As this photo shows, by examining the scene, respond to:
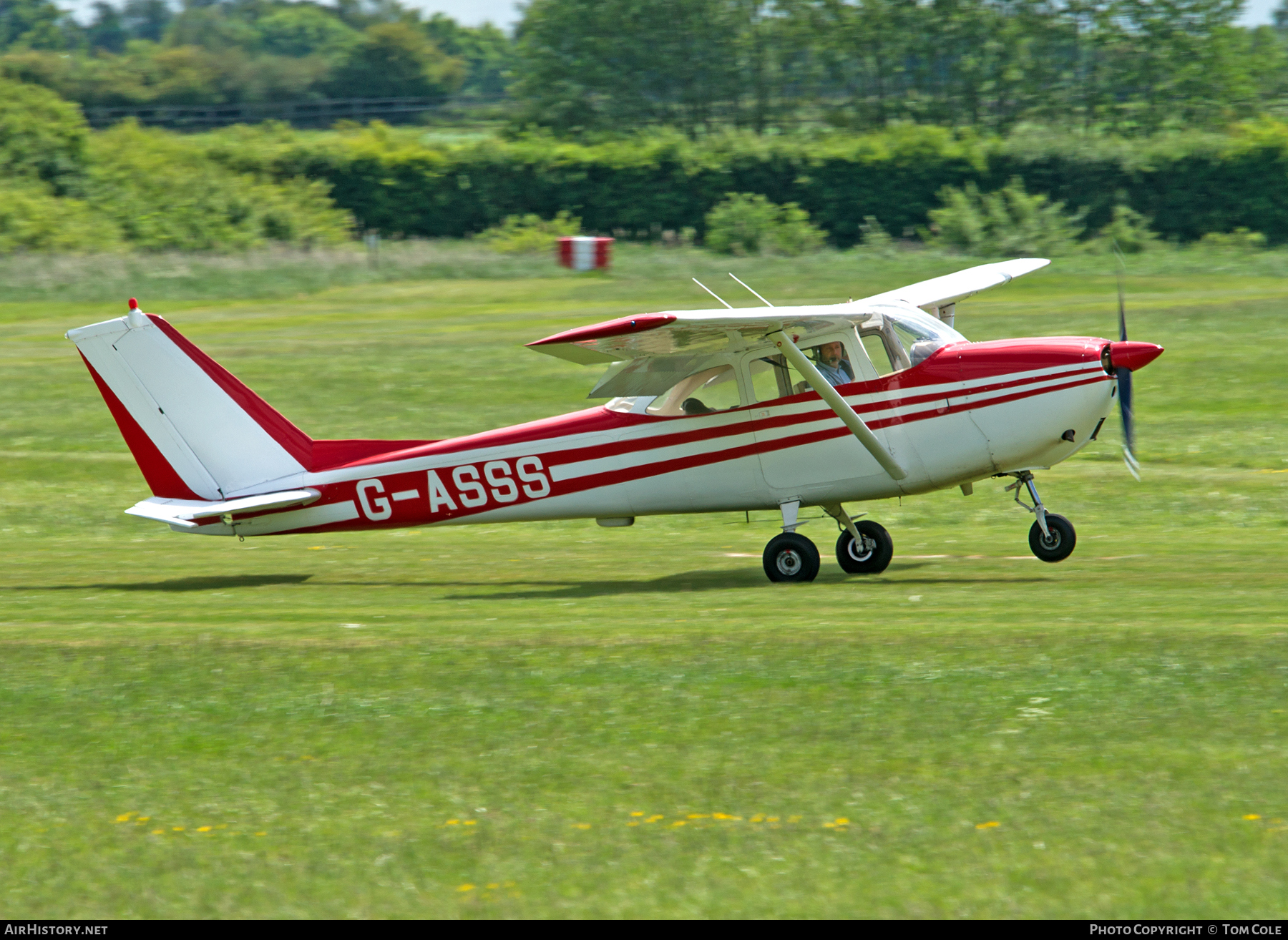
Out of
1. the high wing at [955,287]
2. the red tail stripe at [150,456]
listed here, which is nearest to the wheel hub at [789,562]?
the high wing at [955,287]

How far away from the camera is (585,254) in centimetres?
4597

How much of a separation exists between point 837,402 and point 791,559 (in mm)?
1621

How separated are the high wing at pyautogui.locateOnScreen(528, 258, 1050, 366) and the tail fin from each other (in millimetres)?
3676

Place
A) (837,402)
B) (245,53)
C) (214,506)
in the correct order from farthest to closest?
1. (245,53)
2. (214,506)
3. (837,402)

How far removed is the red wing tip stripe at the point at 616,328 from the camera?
11836 millimetres

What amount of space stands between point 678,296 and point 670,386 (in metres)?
24.5

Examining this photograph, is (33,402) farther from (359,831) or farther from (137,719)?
(359,831)

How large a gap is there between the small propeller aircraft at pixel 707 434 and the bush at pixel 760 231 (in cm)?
3289

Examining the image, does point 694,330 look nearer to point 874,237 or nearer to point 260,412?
point 260,412

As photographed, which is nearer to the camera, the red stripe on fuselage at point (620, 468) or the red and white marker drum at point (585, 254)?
the red stripe on fuselage at point (620, 468)

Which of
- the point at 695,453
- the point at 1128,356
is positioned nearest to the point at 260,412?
the point at 695,453

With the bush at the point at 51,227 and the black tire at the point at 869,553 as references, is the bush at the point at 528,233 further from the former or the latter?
the black tire at the point at 869,553

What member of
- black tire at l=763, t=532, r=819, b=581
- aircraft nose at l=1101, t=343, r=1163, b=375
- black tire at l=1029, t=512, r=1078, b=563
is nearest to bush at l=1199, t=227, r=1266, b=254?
black tire at l=1029, t=512, r=1078, b=563

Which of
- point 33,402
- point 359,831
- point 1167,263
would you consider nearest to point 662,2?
point 1167,263
